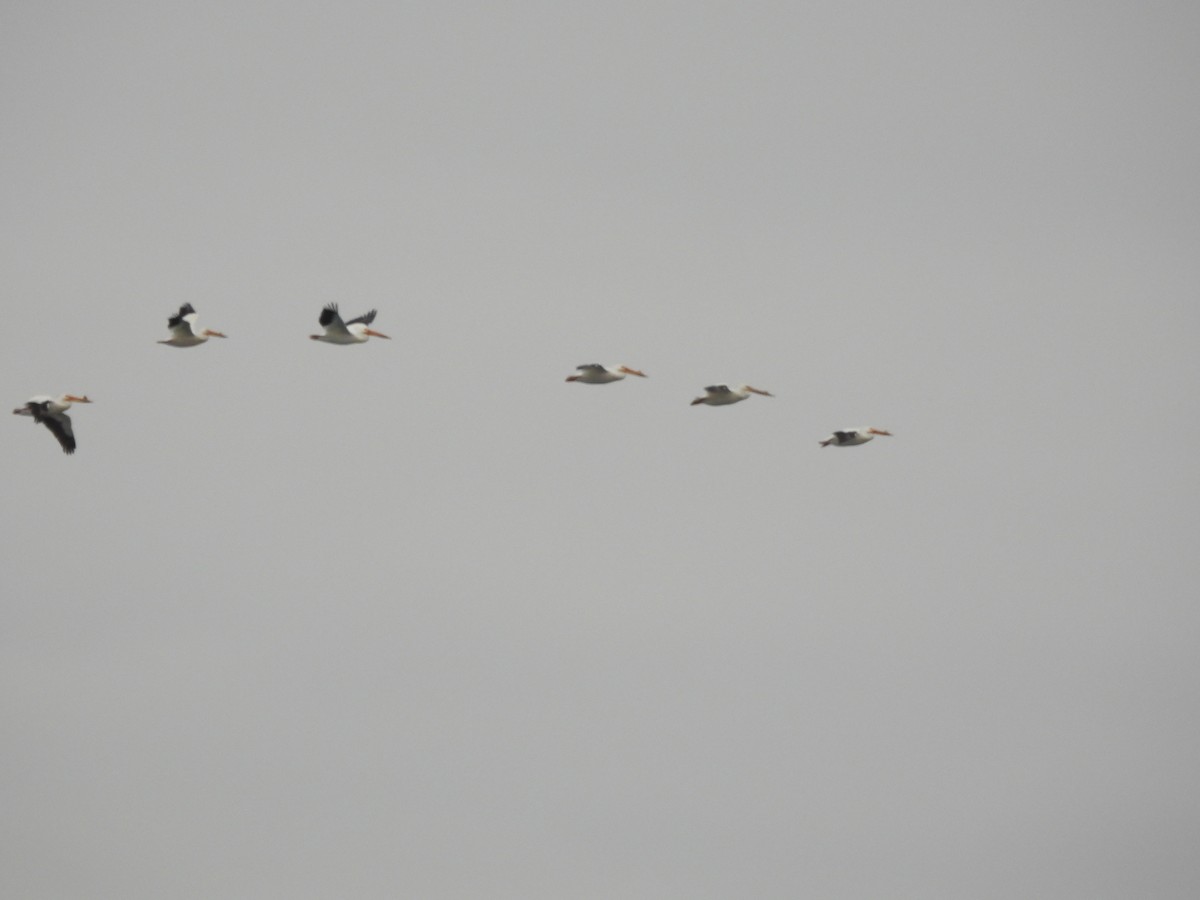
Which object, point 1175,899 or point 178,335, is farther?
point 1175,899

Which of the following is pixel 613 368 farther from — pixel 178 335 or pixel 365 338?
pixel 178 335

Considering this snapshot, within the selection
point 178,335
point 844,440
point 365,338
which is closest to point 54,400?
point 178,335

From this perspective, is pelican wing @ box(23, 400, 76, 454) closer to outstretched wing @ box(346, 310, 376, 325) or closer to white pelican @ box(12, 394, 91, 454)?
white pelican @ box(12, 394, 91, 454)

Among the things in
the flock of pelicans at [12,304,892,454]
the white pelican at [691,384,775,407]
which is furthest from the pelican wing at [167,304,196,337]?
the white pelican at [691,384,775,407]

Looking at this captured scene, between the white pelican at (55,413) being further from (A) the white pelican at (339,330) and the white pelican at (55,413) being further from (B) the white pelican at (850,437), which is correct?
(B) the white pelican at (850,437)

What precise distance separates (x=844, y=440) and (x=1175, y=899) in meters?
102

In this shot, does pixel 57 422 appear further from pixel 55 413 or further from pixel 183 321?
pixel 183 321

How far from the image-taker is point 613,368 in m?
43.9

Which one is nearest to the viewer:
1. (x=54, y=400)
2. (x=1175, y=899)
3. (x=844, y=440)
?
(x=54, y=400)

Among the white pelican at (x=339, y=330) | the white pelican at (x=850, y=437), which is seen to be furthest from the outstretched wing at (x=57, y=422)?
the white pelican at (x=850, y=437)

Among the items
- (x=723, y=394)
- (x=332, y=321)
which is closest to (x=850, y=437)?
(x=723, y=394)

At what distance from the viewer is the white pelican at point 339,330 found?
39812 mm

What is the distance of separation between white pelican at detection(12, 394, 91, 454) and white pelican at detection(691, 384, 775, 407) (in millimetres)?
13537

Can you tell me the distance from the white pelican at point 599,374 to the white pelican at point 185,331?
798 cm
